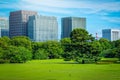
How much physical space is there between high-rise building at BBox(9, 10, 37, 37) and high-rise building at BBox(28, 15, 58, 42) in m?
1.32

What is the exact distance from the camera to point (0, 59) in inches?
1277

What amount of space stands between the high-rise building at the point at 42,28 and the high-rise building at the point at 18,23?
4.33ft

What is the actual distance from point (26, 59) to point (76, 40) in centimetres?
663

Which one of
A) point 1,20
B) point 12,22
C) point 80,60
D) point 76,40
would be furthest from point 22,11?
point 80,60

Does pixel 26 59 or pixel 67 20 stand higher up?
pixel 67 20

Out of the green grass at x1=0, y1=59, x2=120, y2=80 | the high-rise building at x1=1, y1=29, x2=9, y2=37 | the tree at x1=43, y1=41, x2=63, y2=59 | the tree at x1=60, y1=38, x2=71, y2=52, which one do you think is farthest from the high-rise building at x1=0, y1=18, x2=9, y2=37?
the green grass at x1=0, y1=59, x2=120, y2=80

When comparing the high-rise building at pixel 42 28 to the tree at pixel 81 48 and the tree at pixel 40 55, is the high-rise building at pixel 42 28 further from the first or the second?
the tree at pixel 81 48

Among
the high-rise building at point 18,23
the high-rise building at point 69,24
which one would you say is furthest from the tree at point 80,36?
the high-rise building at point 18,23

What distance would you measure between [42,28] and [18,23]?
589 centimetres

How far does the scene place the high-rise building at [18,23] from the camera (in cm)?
7481

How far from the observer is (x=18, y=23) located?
75.9 metres

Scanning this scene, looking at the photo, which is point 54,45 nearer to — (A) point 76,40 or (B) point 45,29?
(A) point 76,40

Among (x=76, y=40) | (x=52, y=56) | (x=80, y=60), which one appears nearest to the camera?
(x=80, y=60)

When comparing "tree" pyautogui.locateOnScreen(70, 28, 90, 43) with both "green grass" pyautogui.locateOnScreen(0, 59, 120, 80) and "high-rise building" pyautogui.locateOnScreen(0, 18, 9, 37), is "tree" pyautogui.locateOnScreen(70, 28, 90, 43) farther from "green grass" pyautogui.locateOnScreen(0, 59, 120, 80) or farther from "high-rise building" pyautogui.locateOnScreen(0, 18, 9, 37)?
"high-rise building" pyautogui.locateOnScreen(0, 18, 9, 37)
